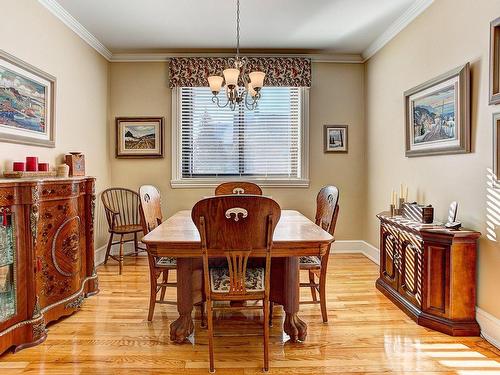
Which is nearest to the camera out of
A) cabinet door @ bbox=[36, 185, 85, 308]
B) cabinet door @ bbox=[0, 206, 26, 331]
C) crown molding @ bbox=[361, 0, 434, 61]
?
cabinet door @ bbox=[0, 206, 26, 331]

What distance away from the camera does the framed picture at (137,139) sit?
479cm

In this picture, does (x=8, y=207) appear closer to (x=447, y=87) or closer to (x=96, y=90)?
(x=96, y=90)

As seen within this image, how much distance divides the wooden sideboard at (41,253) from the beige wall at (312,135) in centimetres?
166

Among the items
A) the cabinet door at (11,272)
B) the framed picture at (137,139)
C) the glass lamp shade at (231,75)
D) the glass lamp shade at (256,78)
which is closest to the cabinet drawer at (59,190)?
the cabinet door at (11,272)

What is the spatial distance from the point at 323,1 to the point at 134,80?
2.66 m

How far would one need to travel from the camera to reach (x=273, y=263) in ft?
8.18

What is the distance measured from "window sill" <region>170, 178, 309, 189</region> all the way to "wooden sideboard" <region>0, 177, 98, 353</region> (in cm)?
168

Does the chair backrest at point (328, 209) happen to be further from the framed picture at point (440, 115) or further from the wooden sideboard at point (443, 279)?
the framed picture at point (440, 115)

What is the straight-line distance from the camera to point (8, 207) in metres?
2.26

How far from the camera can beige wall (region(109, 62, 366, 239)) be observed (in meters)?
4.79

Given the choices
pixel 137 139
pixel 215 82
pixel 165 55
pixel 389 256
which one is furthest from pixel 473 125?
pixel 137 139

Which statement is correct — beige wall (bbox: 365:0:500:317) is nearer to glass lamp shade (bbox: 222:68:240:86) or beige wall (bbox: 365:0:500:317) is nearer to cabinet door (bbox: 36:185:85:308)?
glass lamp shade (bbox: 222:68:240:86)

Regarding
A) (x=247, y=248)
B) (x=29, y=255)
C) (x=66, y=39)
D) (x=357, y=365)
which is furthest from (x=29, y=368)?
(x=66, y=39)

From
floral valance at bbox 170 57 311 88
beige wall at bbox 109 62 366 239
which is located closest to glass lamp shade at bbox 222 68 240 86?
floral valance at bbox 170 57 311 88
